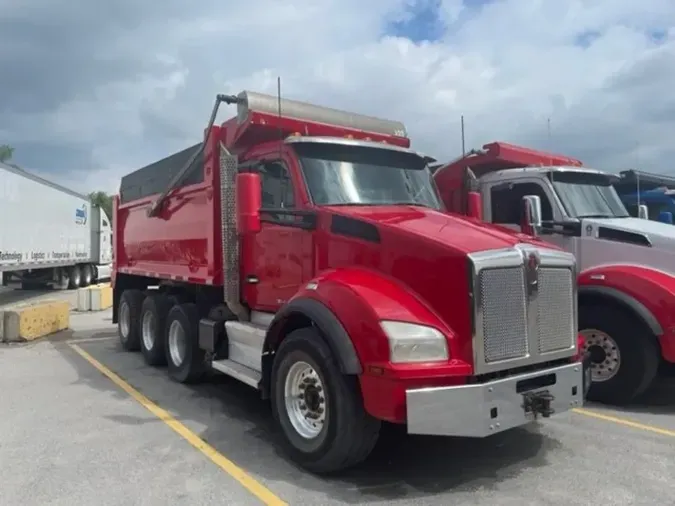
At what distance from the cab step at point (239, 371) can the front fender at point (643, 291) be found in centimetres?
369

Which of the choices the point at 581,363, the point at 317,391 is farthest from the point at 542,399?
the point at 317,391

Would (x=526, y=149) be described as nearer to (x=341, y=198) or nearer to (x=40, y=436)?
(x=341, y=198)

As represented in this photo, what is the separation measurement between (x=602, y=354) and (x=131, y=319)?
7074 mm

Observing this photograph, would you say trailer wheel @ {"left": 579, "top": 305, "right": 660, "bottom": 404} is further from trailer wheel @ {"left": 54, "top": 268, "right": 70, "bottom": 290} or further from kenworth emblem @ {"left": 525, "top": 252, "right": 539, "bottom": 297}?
trailer wheel @ {"left": 54, "top": 268, "right": 70, "bottom": 290}

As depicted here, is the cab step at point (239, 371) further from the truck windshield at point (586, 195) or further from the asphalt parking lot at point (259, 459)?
the truck windshield at point (586, 195)

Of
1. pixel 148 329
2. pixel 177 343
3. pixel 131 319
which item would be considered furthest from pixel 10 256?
pixel 177 343

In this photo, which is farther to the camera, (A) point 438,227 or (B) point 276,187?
(B) point 276,187

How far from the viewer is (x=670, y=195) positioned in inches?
476

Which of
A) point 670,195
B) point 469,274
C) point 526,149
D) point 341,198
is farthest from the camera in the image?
point 670,195

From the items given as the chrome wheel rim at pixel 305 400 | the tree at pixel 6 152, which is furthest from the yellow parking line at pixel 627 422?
the tree at pixel 6 152

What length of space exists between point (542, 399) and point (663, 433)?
2.10 meters

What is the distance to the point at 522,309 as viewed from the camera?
4.58 m

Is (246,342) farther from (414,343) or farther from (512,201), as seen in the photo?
(512,201)

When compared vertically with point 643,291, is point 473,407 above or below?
below
